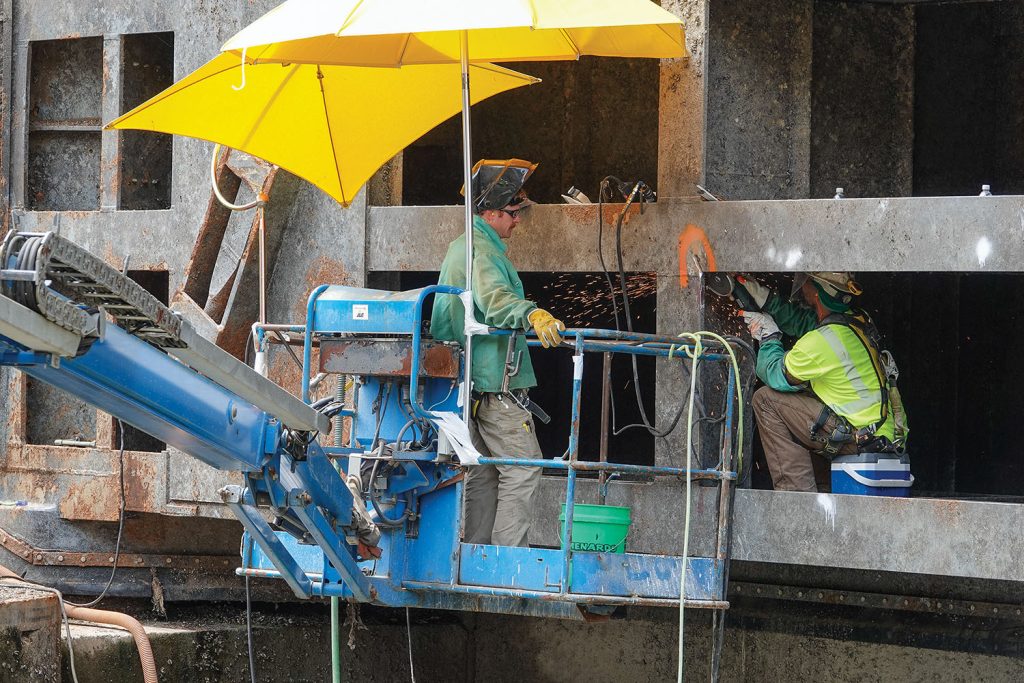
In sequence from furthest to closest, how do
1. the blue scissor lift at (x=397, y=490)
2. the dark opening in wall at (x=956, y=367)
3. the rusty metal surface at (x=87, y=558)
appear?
1. the dark opening in wall at (x=956, y=367)
2. the rusty metal surface at (x=87, y=558)
3. the blue scissor lift at (x=397, y=490)

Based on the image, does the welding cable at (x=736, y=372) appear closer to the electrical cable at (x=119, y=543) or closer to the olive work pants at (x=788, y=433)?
the olive work pants at (x=788, y=433)

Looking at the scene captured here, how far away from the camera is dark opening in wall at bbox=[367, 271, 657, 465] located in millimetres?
9242

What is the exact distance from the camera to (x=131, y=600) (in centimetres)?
839

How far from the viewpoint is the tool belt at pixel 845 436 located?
264 inches

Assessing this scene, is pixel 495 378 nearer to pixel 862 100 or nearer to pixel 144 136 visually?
pixel 144 136

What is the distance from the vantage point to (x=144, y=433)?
820 centimetres

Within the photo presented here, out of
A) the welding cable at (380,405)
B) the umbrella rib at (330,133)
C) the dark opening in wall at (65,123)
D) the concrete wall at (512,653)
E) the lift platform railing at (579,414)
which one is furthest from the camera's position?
the dark opening in wall at (65,123)

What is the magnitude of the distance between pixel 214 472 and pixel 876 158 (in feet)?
14.8

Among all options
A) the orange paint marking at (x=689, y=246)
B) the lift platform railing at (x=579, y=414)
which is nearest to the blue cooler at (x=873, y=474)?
the lift platform railing at (x=579, y=414)

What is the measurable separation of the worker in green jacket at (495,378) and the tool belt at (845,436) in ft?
4.96

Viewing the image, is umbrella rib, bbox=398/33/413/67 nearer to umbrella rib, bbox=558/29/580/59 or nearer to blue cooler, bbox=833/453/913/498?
umbrella rib, bbox=558/29/580/59

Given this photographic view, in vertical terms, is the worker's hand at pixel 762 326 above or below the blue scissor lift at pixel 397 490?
above

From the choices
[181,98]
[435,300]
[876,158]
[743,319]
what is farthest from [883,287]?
[181,98]

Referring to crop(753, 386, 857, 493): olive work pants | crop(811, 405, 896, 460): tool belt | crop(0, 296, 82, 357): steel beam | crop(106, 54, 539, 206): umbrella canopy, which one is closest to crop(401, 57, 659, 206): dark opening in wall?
crop(106, 54, 539, 206): umbrella canopy
